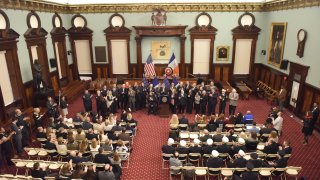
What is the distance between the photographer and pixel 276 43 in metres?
17.5

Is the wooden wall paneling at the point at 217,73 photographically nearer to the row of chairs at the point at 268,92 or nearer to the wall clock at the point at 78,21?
the row of chairs at the point at 268,92

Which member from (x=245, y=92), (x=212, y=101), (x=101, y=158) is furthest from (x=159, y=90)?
(x=101, y=158)

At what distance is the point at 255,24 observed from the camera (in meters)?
19.8

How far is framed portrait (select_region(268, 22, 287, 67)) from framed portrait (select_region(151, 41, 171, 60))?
307 inches

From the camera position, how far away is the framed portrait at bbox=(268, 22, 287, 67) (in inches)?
652

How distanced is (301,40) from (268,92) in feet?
15.1

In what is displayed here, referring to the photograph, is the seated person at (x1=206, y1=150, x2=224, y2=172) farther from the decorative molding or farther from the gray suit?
the decorative molding

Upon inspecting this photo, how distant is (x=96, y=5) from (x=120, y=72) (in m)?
5.68

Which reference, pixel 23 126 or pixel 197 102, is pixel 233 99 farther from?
pixel 23 126

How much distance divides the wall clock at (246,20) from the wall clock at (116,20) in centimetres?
940

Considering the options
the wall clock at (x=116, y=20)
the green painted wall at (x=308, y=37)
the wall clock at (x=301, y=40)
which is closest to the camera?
the green painted wall at (x=308, y=37)

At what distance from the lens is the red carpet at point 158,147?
941 centimetres

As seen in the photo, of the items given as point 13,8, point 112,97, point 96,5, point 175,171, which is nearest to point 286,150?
point 175,171

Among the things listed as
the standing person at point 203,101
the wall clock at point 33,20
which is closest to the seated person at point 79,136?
the standing person at point 203,101
